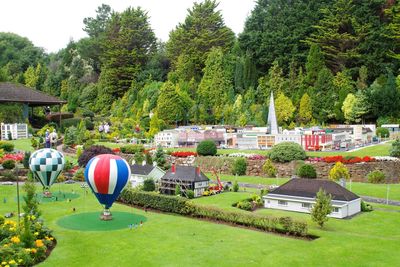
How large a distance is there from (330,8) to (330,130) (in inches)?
1098

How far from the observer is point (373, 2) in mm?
69875

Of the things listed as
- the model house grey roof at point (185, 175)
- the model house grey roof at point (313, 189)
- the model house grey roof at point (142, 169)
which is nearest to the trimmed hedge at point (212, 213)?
the model house grey roof at point (185, 175)

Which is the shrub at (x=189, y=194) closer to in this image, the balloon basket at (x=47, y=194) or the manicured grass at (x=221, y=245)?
the manicured grass at (x=221, y=245)

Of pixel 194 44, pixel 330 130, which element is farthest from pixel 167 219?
pixel 194 44

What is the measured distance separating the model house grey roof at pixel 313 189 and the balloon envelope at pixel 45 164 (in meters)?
17.3

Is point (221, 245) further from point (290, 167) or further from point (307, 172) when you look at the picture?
point (290, 167)

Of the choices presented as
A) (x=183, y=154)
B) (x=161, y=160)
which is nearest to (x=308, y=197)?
(x=161, y=160)

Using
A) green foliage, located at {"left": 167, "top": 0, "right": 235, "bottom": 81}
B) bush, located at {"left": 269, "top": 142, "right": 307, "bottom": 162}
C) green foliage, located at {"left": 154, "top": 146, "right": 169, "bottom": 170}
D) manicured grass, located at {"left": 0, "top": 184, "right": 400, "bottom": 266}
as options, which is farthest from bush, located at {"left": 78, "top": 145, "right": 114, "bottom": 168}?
green foliage, located at {"left": 167, "top": 0, "right": 235, "bottom": 81}

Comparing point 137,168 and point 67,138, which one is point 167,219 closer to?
point 137,168

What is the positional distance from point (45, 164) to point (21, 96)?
4998 centimetres

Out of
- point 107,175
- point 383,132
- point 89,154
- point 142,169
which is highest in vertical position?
point 383,132

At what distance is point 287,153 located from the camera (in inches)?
1889

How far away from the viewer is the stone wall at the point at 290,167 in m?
43.3

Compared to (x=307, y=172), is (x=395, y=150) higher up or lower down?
higher up
